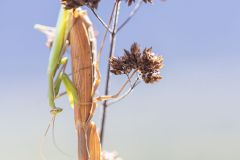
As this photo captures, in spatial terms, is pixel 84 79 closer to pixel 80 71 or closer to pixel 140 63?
pixel 80 71

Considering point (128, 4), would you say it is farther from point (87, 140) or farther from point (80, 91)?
point (87, 140)

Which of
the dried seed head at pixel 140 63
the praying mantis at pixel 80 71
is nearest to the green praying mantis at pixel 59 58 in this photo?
the praying mantis at pixel 80 71

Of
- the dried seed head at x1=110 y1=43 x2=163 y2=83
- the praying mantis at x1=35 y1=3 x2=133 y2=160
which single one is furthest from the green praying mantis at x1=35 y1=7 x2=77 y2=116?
the dried seed head at x1=110 y1=43 x2=163 y2=83

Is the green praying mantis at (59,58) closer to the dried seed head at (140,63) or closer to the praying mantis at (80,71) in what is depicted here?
Result: the praying mantis at (80,71)

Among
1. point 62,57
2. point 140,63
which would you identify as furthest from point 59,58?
point 140,63

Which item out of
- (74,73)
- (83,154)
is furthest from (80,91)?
(83,154)

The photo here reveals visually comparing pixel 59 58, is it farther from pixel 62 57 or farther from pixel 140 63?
pixel 140 63

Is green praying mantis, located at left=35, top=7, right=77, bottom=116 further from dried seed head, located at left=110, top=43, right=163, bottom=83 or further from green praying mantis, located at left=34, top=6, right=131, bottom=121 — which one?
dried seed head, located at left=110, top=43, right=163, bottom=83
